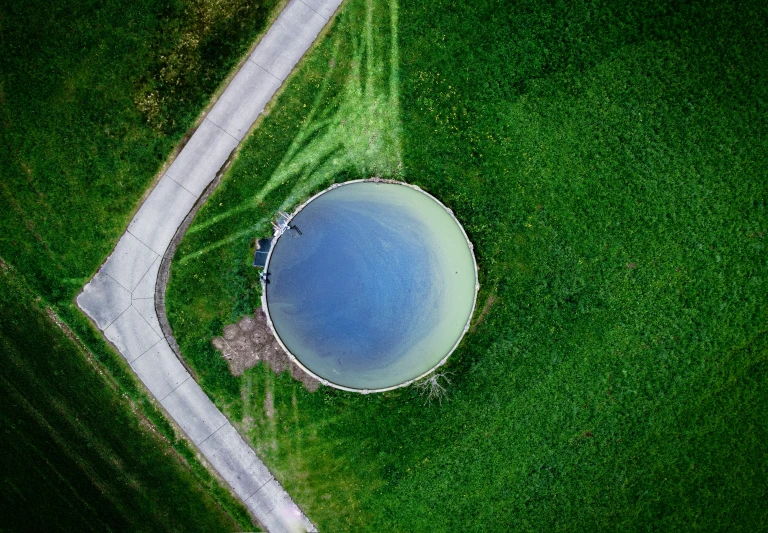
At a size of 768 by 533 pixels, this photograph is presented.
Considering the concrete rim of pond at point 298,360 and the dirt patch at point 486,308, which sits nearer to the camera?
the concrete rim of pond at point 298,360

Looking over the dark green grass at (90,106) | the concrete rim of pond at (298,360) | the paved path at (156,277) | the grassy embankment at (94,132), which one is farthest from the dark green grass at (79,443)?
the concrete rim of pond at (298,360)

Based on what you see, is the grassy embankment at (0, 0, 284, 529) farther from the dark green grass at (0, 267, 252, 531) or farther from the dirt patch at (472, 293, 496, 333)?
the dirt patch at (472, 293, 496, 333)

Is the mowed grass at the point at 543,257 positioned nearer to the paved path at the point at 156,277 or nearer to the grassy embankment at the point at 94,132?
the paved path at the point at 156,277

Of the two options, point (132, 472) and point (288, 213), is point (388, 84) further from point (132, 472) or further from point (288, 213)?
point (132, 472)

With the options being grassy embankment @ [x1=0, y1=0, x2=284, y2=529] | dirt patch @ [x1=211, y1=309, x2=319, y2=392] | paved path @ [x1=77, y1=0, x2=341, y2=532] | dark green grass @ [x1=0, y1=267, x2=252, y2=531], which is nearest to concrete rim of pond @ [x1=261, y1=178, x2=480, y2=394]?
dirt patch @ [x1=211, y1=309, x2=319, y2=392]

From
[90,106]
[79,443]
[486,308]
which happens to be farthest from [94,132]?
[486,308]

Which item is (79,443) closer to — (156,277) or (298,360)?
(156,277)

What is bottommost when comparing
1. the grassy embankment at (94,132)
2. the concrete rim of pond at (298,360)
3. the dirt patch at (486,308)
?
the dirt patch at (486,308)
